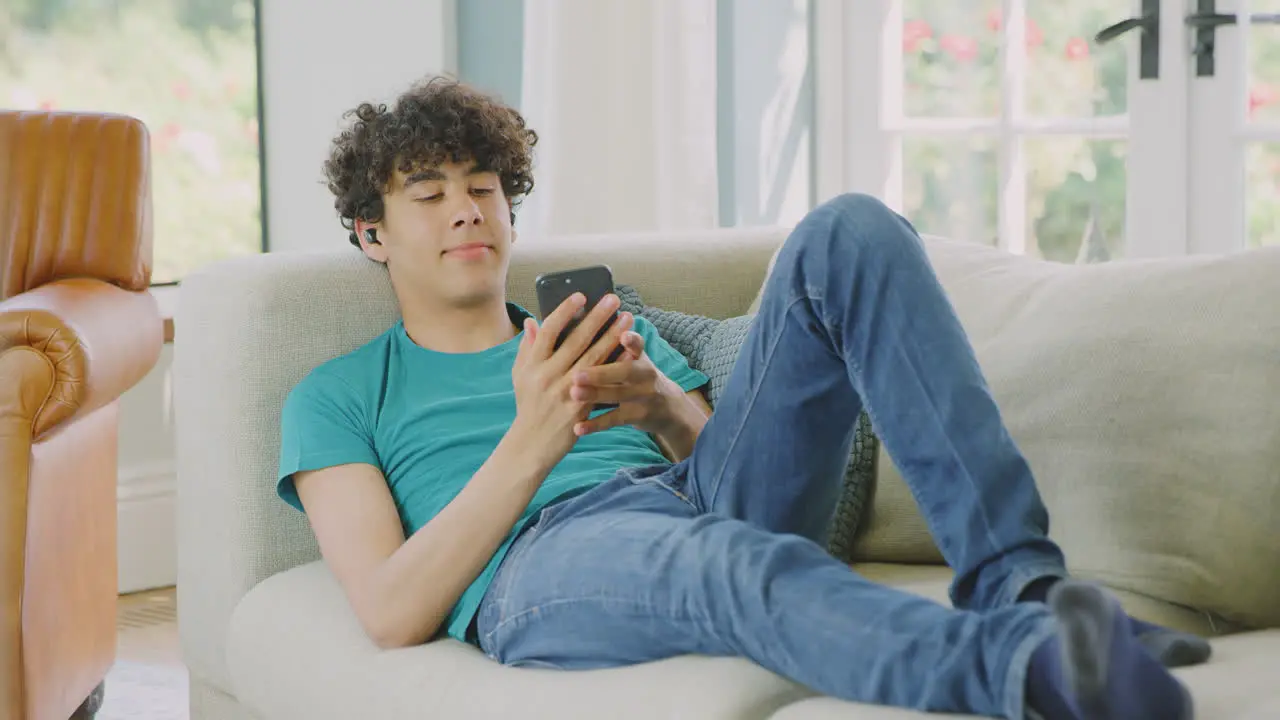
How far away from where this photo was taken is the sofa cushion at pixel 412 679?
1.37 meters

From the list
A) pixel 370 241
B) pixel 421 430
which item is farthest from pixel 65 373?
pixel 421 430

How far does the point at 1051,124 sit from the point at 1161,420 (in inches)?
60.3

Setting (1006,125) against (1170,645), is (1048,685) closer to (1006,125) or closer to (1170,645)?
(1170,645)

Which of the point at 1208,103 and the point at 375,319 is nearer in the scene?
the point at 375,319

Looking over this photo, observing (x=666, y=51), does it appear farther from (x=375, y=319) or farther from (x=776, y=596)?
(x=776, y=596)

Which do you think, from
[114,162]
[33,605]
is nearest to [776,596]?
[33,605]

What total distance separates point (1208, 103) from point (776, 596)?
5.98 ft

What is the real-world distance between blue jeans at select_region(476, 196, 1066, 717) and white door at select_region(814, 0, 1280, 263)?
1462 mm

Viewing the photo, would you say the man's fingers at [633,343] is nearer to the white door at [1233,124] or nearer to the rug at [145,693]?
the rug at [145,693]

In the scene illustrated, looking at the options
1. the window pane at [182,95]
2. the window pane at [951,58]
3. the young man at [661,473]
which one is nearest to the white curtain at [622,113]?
the window pane at [951,58]

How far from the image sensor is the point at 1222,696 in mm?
1294

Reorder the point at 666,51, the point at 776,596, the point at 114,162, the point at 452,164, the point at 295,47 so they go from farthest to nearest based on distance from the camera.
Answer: the point at 295,47 < the point at 666,51 < the point at 114,162 < the point at 452,164 < the point at 776,596

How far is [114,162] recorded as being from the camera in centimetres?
269

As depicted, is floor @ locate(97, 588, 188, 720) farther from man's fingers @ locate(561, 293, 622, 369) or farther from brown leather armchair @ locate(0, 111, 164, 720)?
man's fingers @ locate(561, 293, 622, 369)
